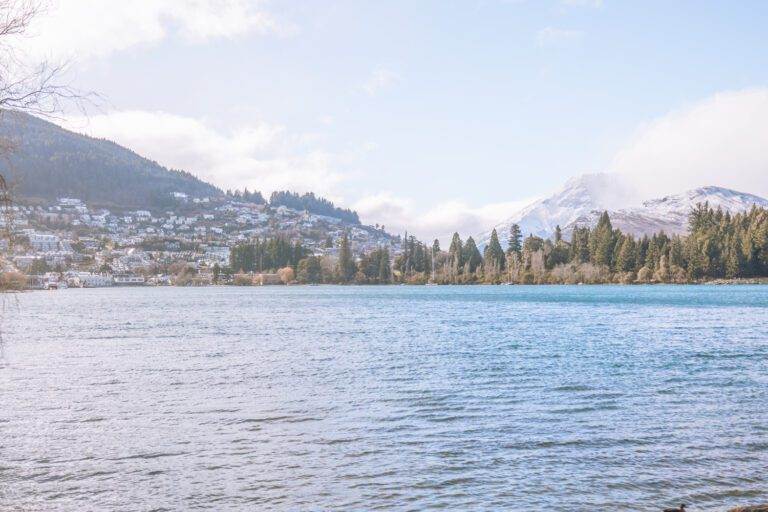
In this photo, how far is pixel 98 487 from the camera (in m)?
15.8

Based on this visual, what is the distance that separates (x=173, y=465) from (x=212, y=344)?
107 feet

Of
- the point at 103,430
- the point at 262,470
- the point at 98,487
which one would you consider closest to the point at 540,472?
the point at 262,470

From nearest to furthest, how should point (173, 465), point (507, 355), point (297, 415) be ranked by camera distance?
point (173, 465) → point (297, 415) → point (507, 355)

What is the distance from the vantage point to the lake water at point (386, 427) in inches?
602

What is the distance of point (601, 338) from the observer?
50656 millimetres

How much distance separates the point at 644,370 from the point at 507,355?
8.51 metres

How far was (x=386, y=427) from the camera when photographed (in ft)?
70.3

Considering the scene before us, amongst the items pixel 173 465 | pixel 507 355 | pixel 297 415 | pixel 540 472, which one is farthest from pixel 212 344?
pixel 540 472

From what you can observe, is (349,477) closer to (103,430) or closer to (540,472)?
(540,472)

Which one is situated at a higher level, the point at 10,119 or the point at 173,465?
the point at 10,119

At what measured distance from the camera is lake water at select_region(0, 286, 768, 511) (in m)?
15.3

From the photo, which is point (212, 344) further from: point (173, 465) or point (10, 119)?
point (10, 119)

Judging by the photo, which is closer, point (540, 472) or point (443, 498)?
point (443, 498)

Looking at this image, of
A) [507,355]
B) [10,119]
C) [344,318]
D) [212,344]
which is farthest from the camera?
[344,318]
